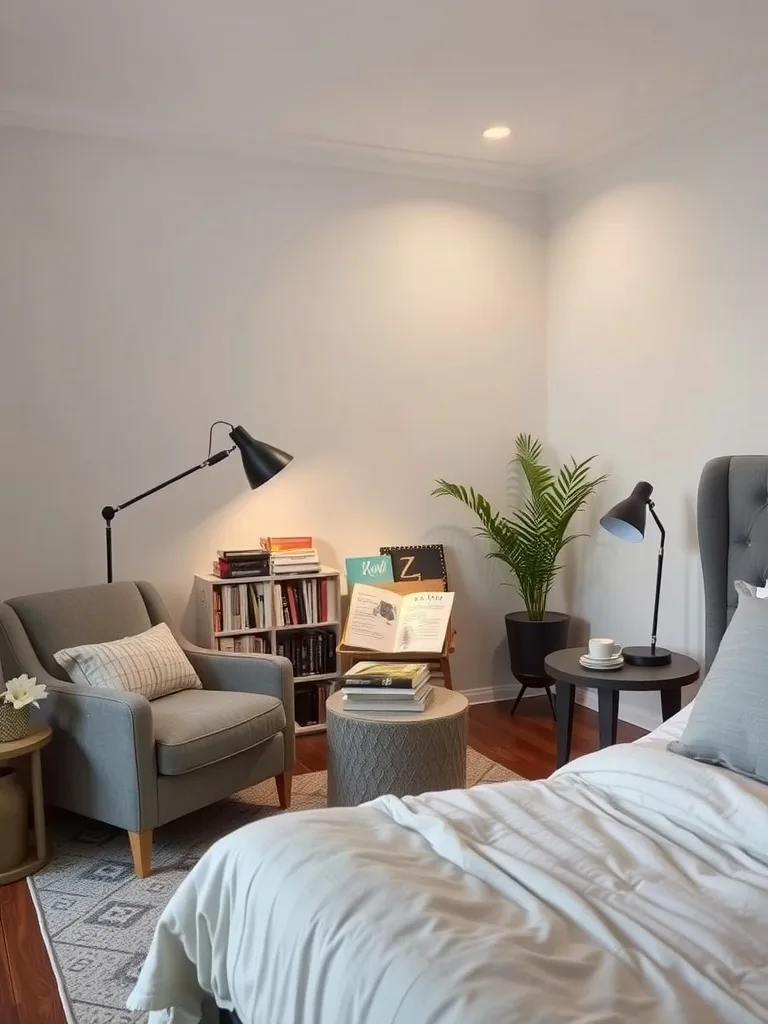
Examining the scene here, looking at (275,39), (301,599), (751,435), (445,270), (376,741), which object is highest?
(275,39)

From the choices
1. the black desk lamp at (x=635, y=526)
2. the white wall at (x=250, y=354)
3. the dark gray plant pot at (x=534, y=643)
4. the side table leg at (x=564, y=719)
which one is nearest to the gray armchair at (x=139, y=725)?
the white wall at (x=250, y=354)

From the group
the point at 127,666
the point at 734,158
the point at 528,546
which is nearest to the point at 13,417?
the point at 127,666

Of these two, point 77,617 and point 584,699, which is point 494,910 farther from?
point 584,699

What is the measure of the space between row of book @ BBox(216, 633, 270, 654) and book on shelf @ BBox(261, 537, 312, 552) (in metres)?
0.42

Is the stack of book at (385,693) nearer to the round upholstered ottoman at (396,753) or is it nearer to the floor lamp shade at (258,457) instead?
the round upholstered ottoman at (396,753)

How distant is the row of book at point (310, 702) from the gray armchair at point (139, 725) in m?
0.81

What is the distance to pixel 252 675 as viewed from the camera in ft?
11.3

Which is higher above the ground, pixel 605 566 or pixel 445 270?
pixel 445 270

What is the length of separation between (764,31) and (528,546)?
2375 mm

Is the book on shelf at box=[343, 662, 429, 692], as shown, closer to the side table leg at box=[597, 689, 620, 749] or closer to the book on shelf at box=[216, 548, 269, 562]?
the side table leg at box=[597, 689, 620, 749]

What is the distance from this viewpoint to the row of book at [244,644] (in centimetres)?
407

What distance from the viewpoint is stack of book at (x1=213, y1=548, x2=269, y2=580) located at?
13.4 feet

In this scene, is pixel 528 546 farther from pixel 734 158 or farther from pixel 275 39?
pixel 275 39

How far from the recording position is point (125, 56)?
336 cm
